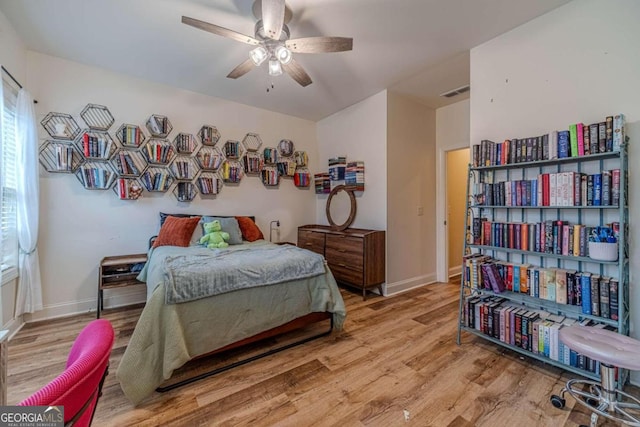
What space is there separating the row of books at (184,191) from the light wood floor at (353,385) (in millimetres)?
1655

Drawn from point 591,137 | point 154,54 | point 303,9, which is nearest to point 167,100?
point 154,54

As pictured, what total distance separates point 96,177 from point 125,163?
333 mm

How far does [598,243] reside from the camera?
5.75ft

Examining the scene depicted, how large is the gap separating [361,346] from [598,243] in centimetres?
190

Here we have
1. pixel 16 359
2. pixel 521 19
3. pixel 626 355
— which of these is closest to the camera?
pixel 626 355

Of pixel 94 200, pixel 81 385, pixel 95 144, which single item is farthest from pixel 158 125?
pixel 81 385

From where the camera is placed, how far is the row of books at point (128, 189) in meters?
3.19

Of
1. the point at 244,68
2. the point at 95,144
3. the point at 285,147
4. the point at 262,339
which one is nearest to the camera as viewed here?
the point at 262,339

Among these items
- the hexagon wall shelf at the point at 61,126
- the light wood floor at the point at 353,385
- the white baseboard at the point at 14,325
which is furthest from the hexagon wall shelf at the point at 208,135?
the white baseboard at the point at 14,325

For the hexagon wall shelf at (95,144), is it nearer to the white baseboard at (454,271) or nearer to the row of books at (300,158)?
the row of books at (300,158)

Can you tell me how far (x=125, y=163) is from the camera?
3.20m

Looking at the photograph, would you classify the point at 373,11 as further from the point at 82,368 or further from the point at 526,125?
the point at 82,368

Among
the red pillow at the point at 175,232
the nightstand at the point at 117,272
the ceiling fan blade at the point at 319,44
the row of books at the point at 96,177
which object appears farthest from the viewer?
the red pillow at the point at 175,232

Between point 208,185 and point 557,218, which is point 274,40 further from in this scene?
point 557,218
